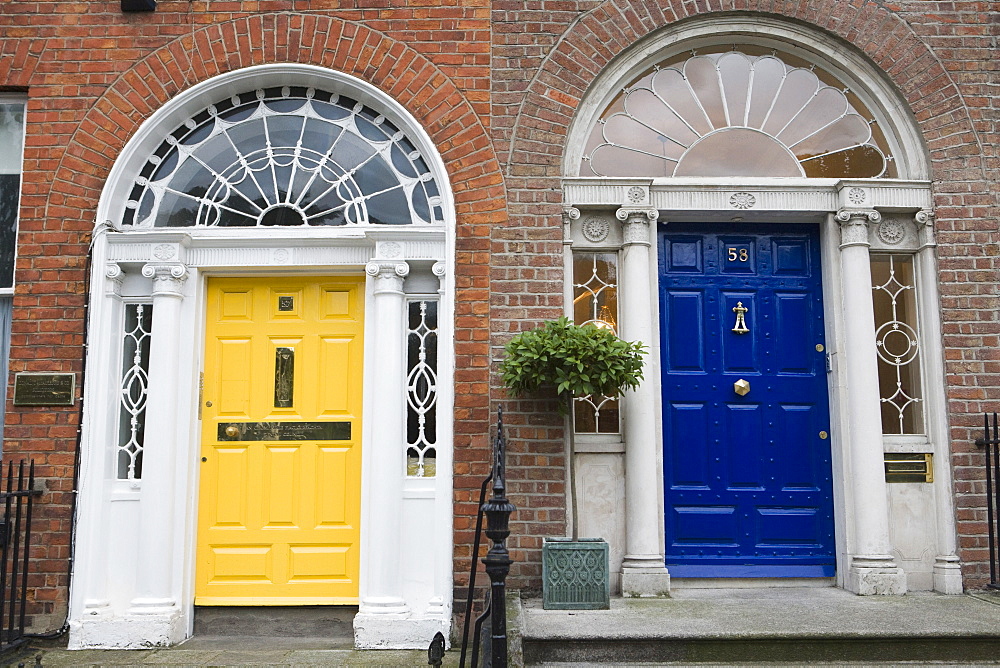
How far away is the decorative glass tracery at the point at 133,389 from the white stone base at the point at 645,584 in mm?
3219

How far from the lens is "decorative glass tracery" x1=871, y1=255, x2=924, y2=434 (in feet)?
18.4

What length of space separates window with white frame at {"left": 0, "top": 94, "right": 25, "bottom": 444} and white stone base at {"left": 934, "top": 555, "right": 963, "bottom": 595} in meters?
6.10

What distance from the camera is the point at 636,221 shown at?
5.58 meters

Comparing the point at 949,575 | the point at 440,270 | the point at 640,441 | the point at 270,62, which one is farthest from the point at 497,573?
the point at 270,62

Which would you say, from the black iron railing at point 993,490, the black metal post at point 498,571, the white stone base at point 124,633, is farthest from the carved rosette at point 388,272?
the black iron railing at point 993,490

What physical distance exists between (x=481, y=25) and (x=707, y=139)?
1.71 meters

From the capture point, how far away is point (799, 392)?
18.7ft

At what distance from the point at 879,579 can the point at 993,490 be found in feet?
3.19

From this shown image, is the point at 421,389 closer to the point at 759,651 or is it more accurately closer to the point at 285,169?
the point at 285,169

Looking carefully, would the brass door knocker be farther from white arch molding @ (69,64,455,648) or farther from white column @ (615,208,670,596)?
white arch molding @ (69,64,455,648)

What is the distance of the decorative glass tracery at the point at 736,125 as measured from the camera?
5.80 m

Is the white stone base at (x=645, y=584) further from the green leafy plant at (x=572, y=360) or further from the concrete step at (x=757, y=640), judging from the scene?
the green leafy plant at (x=572, y=360)

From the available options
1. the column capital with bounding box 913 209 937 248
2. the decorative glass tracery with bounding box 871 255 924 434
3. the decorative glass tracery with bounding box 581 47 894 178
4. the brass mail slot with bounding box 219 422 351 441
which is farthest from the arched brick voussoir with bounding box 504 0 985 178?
the brass mail slot with bounding box 219 422 351 441

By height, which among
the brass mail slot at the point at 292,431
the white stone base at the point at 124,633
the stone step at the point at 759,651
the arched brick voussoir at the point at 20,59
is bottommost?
the white stone base at the point at 124,633
